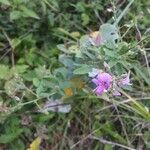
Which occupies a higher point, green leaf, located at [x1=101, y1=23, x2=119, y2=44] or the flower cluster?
green leaf, located at [x1=101, y1=23, x2=119, y2=44]

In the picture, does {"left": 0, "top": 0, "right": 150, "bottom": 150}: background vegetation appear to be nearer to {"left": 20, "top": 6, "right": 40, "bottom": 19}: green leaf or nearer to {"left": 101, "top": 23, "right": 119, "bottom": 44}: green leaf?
{"left": 20, "top": 6, "right": 40, "bottom": 19}: green leaf

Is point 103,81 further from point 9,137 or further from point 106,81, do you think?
point 9,137

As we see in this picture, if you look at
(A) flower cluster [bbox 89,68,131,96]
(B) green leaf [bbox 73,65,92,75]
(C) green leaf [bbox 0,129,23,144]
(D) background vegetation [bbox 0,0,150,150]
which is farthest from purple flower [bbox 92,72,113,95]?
(C) green leaf [bbox 0,129,23,144]

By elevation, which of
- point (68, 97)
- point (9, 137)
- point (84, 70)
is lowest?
point (9, 137)

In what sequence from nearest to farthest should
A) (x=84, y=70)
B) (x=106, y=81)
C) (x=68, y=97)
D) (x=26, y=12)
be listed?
(x=106, y=81)
(x=84, y=70)
(x=68, y=97)
(x=26, y=12)

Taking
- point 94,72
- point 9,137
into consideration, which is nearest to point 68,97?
point 9,137

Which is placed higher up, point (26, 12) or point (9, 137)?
point (26, 12)

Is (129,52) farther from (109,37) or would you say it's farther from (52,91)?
(52,91)

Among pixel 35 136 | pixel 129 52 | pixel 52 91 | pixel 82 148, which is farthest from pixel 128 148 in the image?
pixel 129 52
